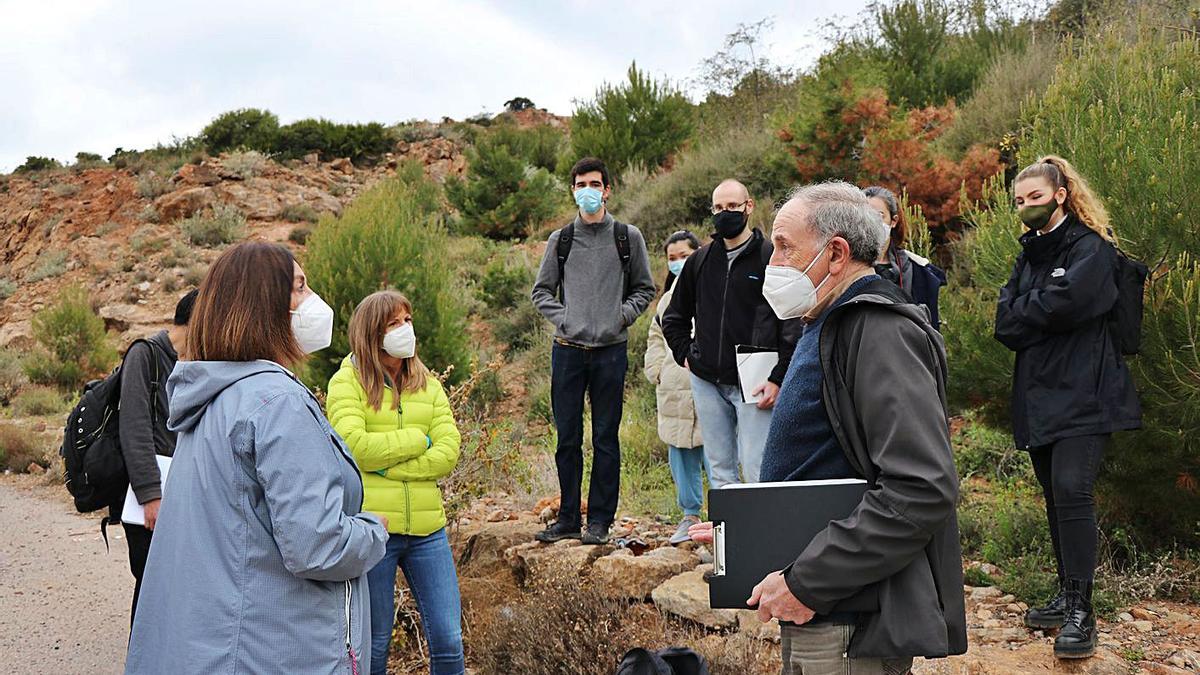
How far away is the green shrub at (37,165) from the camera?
36.2 m

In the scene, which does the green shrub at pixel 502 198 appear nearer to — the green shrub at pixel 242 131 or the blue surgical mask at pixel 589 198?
the green shrub at pixel 242 131

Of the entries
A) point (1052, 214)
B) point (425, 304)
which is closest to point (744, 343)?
point (1052, 214)

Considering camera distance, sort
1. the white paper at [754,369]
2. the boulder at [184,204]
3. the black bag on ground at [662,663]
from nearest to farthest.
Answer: the black bag on ground at [662,663] < the white paper at [754,369] < the boulder at [184,204]

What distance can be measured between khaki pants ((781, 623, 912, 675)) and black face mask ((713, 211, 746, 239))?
2.96 meters

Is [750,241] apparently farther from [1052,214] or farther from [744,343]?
[1052,214]

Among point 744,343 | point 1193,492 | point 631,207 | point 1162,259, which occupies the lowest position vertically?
point 1193,492

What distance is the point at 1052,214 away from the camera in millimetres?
4242

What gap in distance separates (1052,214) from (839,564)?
2.91 metres

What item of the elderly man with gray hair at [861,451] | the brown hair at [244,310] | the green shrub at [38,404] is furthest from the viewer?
the green shrub at [38,404]

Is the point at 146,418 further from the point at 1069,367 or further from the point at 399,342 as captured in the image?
the point at 1069,367

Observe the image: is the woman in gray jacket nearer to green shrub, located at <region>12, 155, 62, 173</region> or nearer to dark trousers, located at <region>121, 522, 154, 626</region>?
dark trousers, located at <region>121, 522, 154, 626</region>

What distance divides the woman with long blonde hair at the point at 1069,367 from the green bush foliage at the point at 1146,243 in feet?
2.28

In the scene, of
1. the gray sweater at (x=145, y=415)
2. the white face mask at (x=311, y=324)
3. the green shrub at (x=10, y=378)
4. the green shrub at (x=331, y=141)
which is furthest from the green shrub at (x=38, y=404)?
the green shrub at (x=331, y=141)

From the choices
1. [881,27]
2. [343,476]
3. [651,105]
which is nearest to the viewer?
[343,476]
